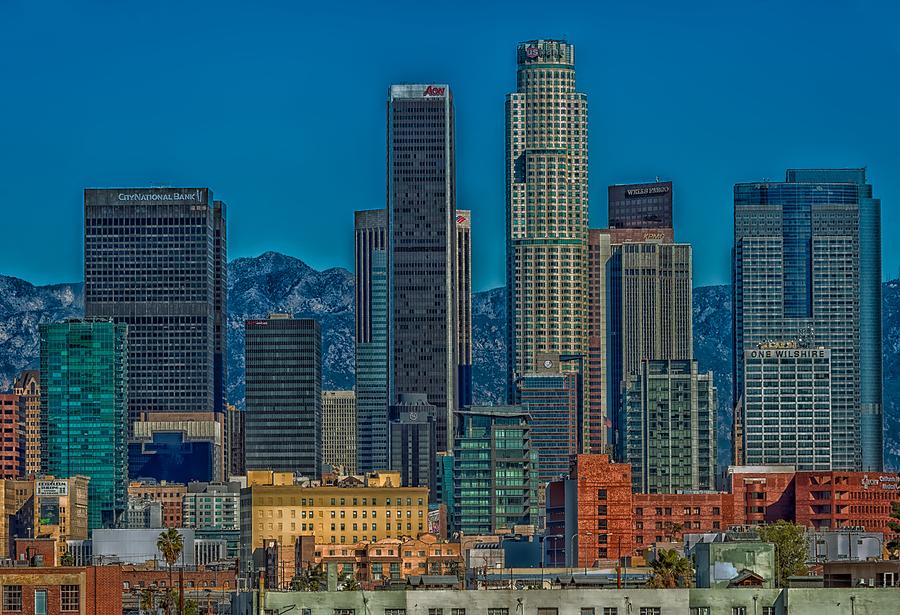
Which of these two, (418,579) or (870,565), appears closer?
(418,579)

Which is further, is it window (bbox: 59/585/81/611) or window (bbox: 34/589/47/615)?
window (bbox: 59/585/81/611)

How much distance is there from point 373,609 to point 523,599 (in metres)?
6.60

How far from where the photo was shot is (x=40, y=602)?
132 meters

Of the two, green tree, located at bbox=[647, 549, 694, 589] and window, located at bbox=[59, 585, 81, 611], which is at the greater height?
window, located at bbox=[59, 585, 81, 611]

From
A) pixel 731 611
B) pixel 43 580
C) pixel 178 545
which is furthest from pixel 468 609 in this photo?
pixel 178 545

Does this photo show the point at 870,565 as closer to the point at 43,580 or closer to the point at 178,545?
the point at 43,580

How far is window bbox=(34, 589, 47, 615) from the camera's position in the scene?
13212 centimetres

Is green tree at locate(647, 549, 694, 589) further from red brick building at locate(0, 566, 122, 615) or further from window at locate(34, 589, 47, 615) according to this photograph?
window at locate(34, 589, 47, 615)

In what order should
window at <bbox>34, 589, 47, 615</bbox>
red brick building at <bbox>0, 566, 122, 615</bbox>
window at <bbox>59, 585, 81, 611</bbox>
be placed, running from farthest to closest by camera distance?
window at <bbox>59, 585, 81, 611</bbox> → window at <bbox>34, 589, 47, 615</bbox> → red brick building at <bbox>0, 566, 122, 615</bbox>

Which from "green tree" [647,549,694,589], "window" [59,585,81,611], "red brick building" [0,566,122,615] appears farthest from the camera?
"green tree" [647,549,694,589]

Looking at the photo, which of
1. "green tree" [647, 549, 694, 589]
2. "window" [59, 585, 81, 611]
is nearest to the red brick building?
"window" [59, 585, 81, 611]

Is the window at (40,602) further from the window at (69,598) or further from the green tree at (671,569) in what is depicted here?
the green tree at (671,569)

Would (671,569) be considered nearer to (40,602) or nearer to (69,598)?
(69,598)

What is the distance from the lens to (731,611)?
117 metres
